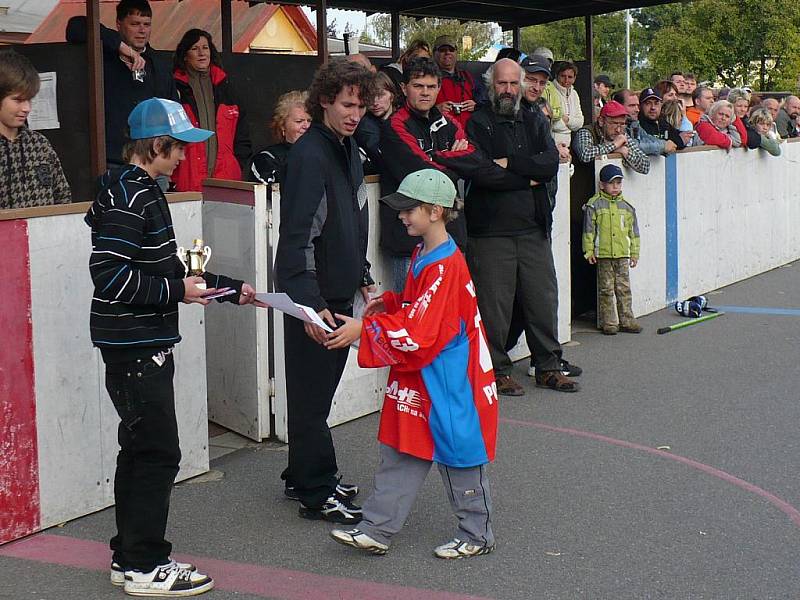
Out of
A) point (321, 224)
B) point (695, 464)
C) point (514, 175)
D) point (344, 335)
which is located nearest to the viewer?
point (344, 335)

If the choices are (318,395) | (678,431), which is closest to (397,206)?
(318,395)

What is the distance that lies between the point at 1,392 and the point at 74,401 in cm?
43

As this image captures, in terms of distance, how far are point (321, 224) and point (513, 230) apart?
118 inches

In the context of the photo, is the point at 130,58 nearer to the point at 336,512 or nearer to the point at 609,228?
the point at 336,512

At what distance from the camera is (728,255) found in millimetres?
12742

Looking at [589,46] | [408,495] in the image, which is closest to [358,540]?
[408,495]

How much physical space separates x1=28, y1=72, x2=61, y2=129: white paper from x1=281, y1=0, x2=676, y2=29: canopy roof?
433cm

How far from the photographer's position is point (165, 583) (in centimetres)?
465

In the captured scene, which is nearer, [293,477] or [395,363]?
[395,363]

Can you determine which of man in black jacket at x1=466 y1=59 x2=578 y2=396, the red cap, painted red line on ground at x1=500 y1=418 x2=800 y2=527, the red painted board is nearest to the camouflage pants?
the red cap

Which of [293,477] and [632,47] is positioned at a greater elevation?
[632,47]

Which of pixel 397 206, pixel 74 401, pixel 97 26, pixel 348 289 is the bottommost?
pixel 74 401

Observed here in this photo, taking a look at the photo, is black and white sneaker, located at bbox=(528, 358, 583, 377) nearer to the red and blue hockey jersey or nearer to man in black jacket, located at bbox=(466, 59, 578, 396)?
man in black jacket, located at bbox=(466, 59, 578, 396)

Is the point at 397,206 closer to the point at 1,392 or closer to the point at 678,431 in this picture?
the point at 1,392
